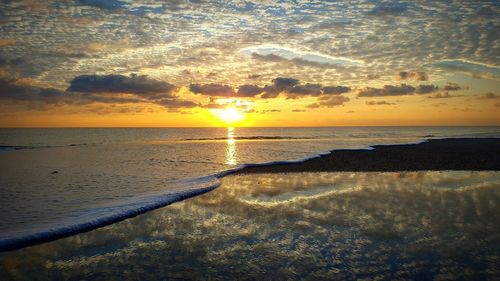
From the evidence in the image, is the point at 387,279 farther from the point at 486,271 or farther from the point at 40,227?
the point at 40,227

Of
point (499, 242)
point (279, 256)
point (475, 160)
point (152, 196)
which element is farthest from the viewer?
point (475, 160)

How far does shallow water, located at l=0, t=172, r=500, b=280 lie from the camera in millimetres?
8242

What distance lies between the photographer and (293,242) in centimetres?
1028

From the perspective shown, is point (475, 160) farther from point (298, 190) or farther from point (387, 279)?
point (387, 279)

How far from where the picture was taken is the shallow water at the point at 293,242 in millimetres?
8242

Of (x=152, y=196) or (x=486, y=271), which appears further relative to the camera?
(x=152, y=196)

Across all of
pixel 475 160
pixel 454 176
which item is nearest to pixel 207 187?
pixel 454 176

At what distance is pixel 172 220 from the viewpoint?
1338 cm

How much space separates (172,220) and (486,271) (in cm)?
991

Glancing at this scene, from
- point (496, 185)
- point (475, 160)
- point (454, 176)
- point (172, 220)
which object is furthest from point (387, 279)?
point (475, 160)

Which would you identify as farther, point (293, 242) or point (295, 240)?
point (295, 240)

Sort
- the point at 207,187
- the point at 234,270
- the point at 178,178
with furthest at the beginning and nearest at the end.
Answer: the point at 178,178
the point at 207,187
the point at 234,270

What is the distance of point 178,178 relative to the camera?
26.3 m

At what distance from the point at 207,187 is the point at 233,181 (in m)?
3.07
